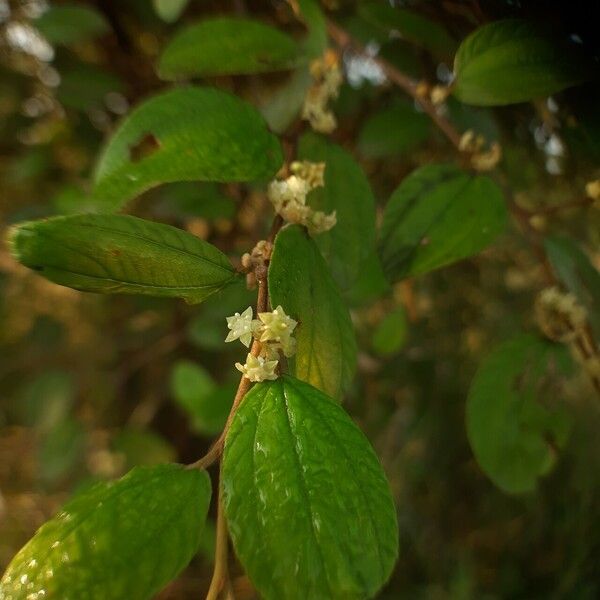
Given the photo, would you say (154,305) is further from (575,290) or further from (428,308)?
(575,290)

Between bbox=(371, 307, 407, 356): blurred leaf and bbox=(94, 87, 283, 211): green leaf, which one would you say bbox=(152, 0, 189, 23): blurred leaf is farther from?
bbox=(371, 307, 407, 356): blurred leaf

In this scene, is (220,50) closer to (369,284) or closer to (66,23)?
(369,284)

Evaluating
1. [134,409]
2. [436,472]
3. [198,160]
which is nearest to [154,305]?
[134,409]

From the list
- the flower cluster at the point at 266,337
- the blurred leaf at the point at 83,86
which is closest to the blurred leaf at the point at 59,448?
the blurred leaf at the point at 83,86

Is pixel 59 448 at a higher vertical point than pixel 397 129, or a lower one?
lower

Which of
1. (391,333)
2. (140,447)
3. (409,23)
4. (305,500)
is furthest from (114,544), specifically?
(140,447)
